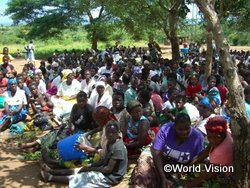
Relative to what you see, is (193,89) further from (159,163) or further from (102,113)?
(159,163)

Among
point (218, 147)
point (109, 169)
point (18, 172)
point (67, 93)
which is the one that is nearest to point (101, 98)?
point (67, 93)

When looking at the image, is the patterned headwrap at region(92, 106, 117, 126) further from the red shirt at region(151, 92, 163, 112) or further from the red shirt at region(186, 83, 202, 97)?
the red shirt at region(186, 83, 202, 97)

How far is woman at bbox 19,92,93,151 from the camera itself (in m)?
4.94

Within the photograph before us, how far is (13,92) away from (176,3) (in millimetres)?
6223

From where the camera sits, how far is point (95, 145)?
448 cm

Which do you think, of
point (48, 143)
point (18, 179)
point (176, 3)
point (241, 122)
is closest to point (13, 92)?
point (48, 143)

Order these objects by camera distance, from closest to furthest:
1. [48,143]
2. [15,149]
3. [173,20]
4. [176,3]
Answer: [48,143]
[15,149]
[176,3]
[173,20]

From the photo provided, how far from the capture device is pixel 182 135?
3336 mm

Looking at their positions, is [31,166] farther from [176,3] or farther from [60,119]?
[176,3]

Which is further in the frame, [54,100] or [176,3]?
[176,3]

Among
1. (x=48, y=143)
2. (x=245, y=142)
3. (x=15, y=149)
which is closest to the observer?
(x=245, y=142)

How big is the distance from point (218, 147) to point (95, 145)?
2.02 m

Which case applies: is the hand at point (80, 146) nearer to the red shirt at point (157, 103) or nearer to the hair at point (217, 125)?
the hair at point (217, 125)

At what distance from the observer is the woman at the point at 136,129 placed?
4.25 metres
